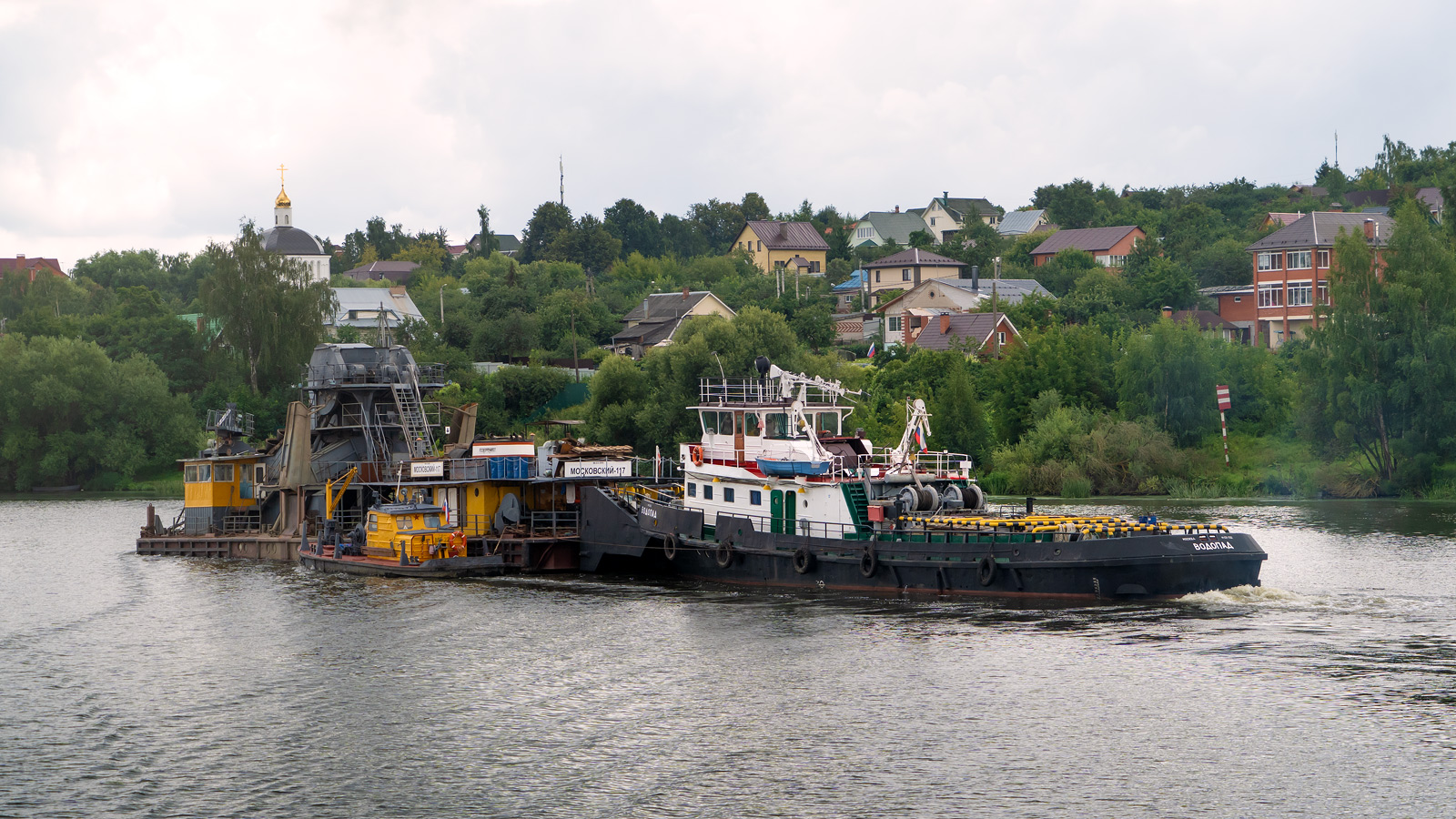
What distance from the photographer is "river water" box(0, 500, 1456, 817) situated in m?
21.6

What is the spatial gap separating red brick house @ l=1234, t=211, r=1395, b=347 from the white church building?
102368 mm

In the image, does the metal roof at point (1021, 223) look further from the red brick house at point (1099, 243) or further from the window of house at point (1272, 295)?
the window of house at point (1272, 295)

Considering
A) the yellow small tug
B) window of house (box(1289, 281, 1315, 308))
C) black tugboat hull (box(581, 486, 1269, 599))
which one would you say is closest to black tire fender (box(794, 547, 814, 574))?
black tugboat hull (box(581, 486, 1269, 599))

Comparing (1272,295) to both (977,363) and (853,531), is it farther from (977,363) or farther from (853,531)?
(853,531)

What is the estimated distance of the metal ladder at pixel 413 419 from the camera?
2009 inches

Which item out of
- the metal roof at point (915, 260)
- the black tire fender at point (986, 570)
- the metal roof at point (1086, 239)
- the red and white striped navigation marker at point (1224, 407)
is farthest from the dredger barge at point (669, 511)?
the metal roof at point (1086, 239)

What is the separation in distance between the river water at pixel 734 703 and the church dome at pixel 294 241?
11982 cm

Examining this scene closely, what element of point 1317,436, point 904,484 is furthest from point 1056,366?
point 904,484

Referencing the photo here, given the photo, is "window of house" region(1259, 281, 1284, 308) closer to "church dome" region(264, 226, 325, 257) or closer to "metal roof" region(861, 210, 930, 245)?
"metal roof" region(861, 210, 930, 245)

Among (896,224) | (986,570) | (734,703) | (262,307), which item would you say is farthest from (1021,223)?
(734,703)

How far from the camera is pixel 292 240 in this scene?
155m

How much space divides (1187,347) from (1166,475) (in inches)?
323

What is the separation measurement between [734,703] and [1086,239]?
4121 inches

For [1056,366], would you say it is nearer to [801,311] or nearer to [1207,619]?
[801,311]
